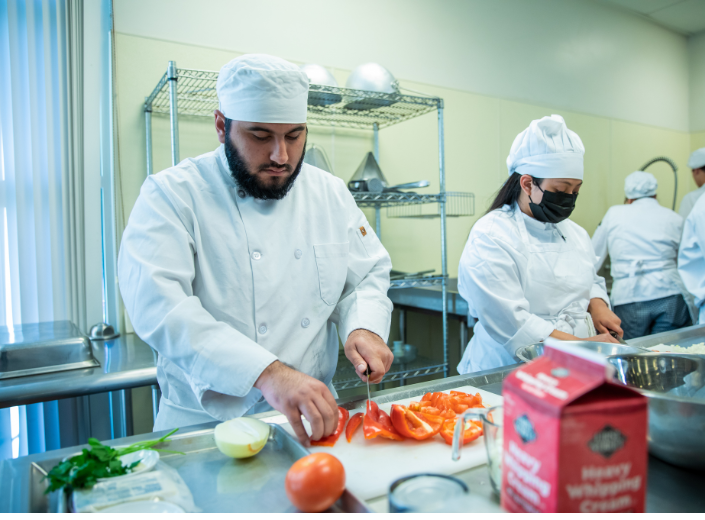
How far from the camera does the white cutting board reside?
71 centimetres

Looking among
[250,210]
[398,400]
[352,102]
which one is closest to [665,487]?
[398,400]

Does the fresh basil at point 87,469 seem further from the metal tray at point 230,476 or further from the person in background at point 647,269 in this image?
the person in background at point 647,269

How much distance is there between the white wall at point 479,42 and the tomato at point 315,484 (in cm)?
228

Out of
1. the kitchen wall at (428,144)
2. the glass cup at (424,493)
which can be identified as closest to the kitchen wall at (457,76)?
the kitchen wall at (428,144)

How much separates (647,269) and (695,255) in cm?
66

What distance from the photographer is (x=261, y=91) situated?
3.67ft

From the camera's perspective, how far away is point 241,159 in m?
1.17

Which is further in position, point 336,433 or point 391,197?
point 391,197

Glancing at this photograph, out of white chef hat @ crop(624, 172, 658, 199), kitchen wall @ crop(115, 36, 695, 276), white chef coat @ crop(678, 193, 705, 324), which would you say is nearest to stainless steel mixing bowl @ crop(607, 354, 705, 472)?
white chef coat @ crop(678, 193, 705, 324)

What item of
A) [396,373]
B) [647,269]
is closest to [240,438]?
[396,373]

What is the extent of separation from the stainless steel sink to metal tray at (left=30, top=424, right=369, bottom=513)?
1.03 m

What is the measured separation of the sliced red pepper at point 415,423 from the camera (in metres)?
0.83

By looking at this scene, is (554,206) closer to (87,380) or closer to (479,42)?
(87,380)

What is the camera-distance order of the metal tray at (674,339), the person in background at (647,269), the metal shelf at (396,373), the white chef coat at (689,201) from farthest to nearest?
the white chef coat at (689,201)
the person in background at (647,269)
the metal shelf at (396,373)
the metal tray at (674,339)
